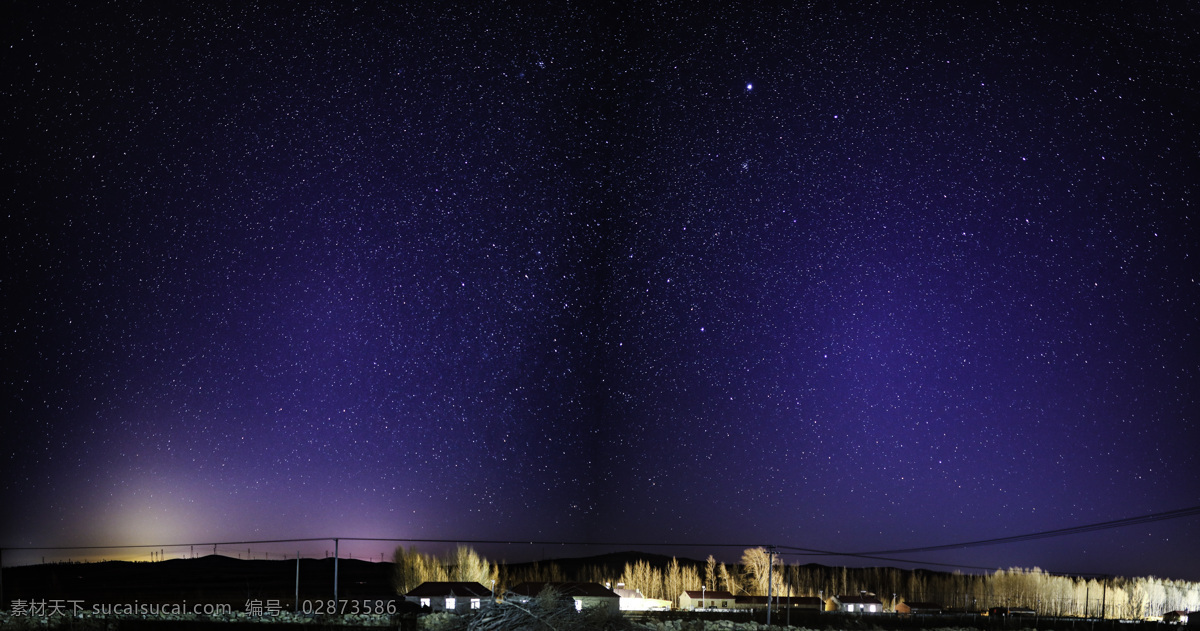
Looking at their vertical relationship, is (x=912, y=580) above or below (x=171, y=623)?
below

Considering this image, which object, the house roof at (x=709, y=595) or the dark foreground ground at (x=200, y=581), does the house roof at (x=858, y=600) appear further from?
the dark foreground ground at (x=200, y=581)

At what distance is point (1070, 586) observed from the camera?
11131 cm

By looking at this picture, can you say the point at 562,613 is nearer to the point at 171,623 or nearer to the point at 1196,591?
the point at 171,623

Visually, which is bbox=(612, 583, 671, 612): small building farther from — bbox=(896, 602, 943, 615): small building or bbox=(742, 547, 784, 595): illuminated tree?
bbox=(896, 602, 943, 615): small building

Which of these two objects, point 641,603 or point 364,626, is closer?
point 364,626

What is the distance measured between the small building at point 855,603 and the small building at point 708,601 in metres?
12.2

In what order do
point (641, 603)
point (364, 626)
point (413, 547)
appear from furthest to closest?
point (413, 547) → point (641, 603) → point (364, 626)

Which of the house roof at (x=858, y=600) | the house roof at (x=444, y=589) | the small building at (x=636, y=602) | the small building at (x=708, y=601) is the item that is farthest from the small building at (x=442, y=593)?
the house roof at (x=858, y=600)

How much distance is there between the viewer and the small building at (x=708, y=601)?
3120 inches

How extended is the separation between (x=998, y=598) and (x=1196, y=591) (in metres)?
25.7

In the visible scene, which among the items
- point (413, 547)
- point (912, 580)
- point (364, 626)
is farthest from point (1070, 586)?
point (364, 626)

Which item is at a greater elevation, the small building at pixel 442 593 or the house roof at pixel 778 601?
the small building at pixel 442 593

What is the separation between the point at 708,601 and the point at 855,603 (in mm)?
19907

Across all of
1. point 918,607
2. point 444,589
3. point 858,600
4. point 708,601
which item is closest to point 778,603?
point 708,601
